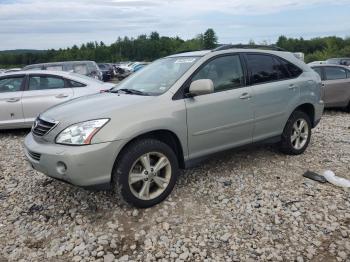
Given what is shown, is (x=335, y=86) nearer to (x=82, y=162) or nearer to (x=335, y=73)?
(x=335, y=73)

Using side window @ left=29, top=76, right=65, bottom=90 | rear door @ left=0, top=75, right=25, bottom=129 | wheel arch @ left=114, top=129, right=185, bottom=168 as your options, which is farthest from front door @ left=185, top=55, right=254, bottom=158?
rear door @ left=0, top=75, right=25, bottom=129

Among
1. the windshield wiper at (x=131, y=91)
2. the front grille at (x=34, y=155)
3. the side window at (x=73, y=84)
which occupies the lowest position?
the front grille at (x=34, y=155)

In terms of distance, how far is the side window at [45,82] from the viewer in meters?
8.10

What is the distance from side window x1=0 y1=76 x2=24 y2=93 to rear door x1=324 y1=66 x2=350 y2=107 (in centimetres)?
787

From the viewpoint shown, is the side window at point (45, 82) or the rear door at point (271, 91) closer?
the rear door at point (271, 91)

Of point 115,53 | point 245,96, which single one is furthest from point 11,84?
point 115,53

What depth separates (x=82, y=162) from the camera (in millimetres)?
3580

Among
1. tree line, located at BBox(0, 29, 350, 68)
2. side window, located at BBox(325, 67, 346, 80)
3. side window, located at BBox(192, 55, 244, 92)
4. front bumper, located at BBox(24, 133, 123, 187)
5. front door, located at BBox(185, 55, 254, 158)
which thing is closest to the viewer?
front bumper, located at BBox(24, 133, 123, 187)

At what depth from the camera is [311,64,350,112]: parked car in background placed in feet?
33.7

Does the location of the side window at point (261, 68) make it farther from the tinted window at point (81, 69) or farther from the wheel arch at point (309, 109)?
the tinted window at point (81, 69)

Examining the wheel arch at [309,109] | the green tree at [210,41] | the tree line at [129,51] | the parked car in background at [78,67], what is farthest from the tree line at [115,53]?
the wheel arch at [309,109]

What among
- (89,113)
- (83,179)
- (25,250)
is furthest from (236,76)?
(25,250)

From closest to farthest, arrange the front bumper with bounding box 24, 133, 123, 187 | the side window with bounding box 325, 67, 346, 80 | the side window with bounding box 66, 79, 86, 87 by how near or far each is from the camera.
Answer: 1. the front bumper with bounding box 24, 133, 123, 187
2. the side window with bounding box 66, 79, 86, 87
3. the side window with bounding box 325, 67, 346, 80

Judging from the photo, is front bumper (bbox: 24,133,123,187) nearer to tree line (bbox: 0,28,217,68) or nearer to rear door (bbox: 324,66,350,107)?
rear door (bbox: 324,66,350,107)
